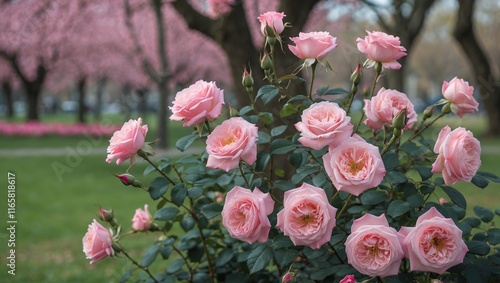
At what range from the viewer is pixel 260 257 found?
1.91 m

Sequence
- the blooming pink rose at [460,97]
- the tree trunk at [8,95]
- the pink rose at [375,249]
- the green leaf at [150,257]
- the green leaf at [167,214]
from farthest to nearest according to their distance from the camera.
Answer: the tree trunk at [8,95] → the green leaf at [150,257] → the green leaf at [167,214] → the blooming pink rose at [460,97] → the pink rose at [375,249]

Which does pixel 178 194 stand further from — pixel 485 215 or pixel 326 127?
pixel 485 215

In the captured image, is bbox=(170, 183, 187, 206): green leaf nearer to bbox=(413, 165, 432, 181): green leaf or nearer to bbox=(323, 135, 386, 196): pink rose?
bbox=(323, 135, 386, 196): pink rose

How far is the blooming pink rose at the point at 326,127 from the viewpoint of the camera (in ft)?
5.79

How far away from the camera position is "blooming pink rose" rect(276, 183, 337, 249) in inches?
67.7

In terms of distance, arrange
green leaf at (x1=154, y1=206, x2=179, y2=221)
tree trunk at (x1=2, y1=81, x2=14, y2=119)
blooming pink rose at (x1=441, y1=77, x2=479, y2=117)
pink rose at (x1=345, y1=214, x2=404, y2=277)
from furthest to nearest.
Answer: tree trunk at (x1=2, y1=81, x2=14, y2=119) → green leaf at (x1=154, y1=206, x2=179, y2=221) → blooming pink rose at (x1=441, y1=77, x2=479, y2=117) → pink rose at (x1=345, y1=214, x2=404, y2=277)

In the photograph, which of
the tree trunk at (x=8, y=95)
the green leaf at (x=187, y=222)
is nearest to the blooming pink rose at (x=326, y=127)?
the green leaf at (x=187, y=222)

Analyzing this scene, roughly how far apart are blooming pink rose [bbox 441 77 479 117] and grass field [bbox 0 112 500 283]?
4.03 ft

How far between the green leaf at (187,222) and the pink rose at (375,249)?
86 centimetres

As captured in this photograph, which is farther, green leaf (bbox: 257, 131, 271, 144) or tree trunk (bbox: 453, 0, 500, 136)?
tree trunk (bbox: 453, 0, 500, 136)

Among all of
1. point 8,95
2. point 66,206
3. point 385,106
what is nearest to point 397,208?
point 385,106

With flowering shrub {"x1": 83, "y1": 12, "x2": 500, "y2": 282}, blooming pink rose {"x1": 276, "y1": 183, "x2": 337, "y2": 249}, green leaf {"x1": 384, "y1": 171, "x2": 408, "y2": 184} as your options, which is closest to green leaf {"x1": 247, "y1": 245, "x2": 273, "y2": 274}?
flowering shrub {"x1": 83, "y1": 12, "x2": 500, "y2": 282}

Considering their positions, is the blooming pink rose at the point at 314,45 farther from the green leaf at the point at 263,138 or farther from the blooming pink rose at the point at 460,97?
the blooming pink rose at the point at 460,97

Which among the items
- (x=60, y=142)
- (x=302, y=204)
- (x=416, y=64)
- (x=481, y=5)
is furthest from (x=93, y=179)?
(x=416, y=64)
